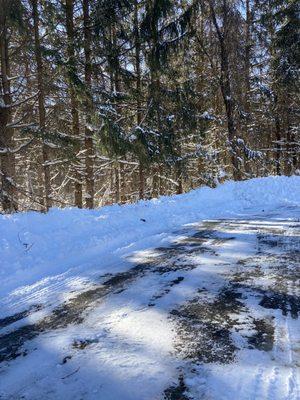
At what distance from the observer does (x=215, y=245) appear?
6340 mm

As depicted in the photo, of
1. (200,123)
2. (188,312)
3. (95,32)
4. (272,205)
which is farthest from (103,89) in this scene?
(188,312)

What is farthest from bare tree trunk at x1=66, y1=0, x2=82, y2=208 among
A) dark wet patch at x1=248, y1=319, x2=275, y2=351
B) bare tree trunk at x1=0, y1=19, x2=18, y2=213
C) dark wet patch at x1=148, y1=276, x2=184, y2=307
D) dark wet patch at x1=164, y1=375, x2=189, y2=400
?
dark wet patch at x1=164, y1=375, x2=189, y2=400

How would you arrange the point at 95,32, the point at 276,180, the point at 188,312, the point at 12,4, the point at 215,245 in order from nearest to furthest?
the point at 188,312 < the point at 215,245 < the point at 12,4 < the point at 95,32 < the point at 276,180

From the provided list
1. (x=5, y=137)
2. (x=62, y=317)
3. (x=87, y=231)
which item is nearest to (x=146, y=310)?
→ (x=62, y=317)

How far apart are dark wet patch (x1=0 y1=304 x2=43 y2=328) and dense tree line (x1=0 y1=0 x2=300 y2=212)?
6801mm

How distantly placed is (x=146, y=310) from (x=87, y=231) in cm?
380

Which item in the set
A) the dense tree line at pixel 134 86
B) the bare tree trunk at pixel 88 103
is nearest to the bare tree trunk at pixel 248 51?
the dense tree line at pixel 134 86

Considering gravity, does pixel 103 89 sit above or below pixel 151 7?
below

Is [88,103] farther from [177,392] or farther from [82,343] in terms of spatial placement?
[177,392]

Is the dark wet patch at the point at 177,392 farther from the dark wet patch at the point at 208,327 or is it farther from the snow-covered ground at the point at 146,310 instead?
the dark wet patch at the point at 208,327

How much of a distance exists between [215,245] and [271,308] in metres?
2.63

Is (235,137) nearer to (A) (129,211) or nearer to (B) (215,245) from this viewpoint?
(A) (129,211)

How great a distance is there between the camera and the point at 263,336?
319 centimetres

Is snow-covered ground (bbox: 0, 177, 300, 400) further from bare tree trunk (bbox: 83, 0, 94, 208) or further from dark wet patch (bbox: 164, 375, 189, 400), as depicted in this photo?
bare tree trunk (bbox: 83, 0, 94, 208)
